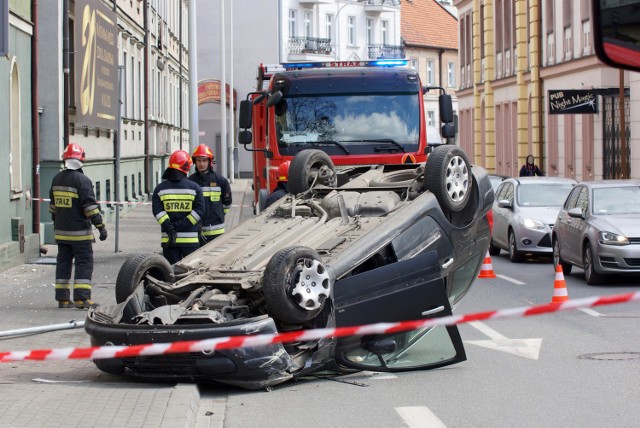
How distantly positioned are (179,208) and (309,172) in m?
2.06

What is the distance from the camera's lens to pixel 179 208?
43.2 ft

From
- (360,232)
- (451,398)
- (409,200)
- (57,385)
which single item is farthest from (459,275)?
(57,385)

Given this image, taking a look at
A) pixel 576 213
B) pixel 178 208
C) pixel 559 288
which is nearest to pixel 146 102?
pixel 576 213

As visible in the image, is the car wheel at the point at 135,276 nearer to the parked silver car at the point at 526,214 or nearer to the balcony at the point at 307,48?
the parked silver car at the point at 526,214

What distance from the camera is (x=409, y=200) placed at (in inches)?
410

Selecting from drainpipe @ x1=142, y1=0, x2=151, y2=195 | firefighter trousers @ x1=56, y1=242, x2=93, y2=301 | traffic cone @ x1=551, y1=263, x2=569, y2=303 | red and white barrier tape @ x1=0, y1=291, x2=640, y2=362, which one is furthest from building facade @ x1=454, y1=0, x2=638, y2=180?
red and white barrier tape @ x1=0, y1=291, x2=640, y2=362

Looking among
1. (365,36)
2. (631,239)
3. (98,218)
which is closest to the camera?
(98,218)

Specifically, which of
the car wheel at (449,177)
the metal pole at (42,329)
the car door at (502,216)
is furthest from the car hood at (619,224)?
the metal pole at (42,329)

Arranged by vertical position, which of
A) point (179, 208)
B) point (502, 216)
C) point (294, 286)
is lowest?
point (294, 286)

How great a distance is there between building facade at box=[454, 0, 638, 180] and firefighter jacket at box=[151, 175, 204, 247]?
51.1 ft

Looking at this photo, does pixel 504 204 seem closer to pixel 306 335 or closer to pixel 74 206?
pixel 74 206

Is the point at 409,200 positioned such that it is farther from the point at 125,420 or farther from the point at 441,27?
the point at 441,27

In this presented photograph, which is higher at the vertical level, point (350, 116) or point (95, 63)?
point (95, 63)

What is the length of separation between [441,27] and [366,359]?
80.1m
